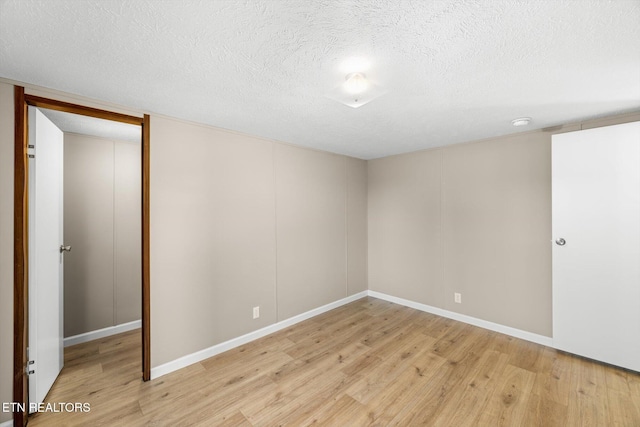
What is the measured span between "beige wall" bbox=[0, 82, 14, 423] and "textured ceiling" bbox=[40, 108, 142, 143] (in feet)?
2.28

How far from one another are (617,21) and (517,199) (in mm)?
2162

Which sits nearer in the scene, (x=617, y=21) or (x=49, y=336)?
(x=617, y=21)

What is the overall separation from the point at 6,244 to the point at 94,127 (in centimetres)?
157

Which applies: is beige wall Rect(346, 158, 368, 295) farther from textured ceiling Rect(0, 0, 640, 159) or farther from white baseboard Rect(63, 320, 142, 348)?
white baseboard Rect(63, 320, 142, 348)

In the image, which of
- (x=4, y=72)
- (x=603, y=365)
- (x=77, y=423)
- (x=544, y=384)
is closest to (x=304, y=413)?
(x=77, y=423)

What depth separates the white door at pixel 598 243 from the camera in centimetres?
227

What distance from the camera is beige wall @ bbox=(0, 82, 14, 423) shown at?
5.43ft

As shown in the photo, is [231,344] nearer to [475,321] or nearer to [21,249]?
[21,249]

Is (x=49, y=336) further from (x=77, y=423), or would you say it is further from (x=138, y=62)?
(x=138, y=62)

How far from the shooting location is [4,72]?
5.20ft

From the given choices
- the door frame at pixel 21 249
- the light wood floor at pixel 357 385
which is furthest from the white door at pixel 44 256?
the light wood floor at pixel 357 385

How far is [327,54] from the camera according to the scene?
143cm

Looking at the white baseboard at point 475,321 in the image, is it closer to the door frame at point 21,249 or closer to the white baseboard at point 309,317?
the white baseboard at point 309,317

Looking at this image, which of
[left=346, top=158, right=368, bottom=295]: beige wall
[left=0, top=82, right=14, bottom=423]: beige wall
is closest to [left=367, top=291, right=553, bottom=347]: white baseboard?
[left=346, top=158, right=368, bottom=295]: beige wall
